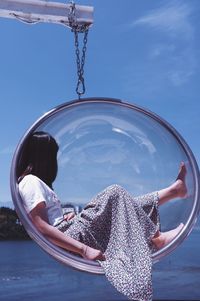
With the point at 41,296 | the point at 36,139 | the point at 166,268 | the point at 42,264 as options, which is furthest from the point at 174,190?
the point at 42,264

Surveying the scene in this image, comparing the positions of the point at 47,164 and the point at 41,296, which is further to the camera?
the point at 41,296

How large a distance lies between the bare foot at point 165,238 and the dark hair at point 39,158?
455 mm

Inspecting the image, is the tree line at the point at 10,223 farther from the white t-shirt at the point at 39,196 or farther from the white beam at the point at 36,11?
the white beam at the point at 36,11

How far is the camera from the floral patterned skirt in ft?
6.68

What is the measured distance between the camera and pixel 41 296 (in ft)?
179

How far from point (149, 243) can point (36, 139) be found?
575 mm

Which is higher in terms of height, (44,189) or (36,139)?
(36,139)

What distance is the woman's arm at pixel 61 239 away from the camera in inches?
80.7

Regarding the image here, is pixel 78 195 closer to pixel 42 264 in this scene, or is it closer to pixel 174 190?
pixel 174 190

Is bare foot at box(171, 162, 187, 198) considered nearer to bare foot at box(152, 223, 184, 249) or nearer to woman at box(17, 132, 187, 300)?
woman at box(17, 132, 187, 300)

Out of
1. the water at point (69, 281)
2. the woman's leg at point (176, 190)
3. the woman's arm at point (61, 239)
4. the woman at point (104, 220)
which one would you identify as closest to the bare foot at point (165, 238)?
the woman at point (104, 220)

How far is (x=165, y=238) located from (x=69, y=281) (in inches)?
2622

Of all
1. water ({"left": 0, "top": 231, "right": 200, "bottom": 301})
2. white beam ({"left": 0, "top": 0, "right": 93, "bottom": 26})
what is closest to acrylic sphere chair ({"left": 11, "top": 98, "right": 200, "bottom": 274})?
white beam ({"left": 0, "top": 0, "right": 93, "bottom": 26})

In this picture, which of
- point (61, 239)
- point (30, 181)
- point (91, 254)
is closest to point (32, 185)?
point (30, 181)
